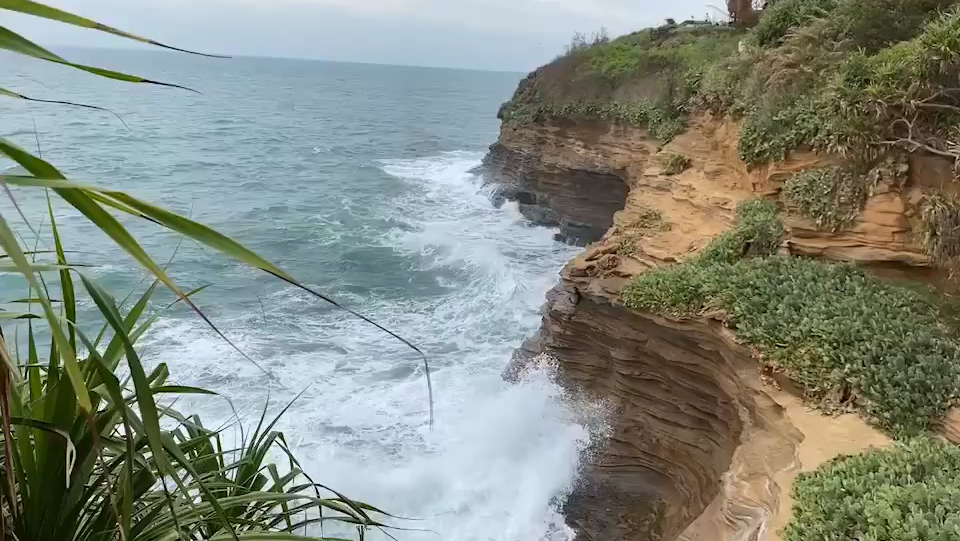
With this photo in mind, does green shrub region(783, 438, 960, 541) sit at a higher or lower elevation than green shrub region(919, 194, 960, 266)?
lower

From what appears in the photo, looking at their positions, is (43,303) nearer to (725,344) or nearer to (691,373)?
(725,344)

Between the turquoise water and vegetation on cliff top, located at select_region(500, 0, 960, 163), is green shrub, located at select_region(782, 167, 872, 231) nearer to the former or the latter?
vegetation on cliff top, located at select_region(500, 0, 960, 163)

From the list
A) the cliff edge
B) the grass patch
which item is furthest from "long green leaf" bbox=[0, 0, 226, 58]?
the grass patch

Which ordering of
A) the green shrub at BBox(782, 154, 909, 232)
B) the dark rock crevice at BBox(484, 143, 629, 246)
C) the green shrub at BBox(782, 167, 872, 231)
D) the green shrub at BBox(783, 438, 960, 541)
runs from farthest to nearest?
1. the dark rock crevice at BBox(484, 143, 629, 246)
2. the green shrub at BBox(782, 167, 872, 231)
3. the green shrub at BBox(782, 154, 909, 232)
4. the green shrub at BBox(783, 438, 960, 541)

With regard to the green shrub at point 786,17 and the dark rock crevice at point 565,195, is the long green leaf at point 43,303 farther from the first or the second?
the dark rock crevice at point 565,195

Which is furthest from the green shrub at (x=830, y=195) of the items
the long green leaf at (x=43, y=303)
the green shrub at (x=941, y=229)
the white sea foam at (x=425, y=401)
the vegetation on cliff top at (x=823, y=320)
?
the long green leaf at (x=43, y=303)

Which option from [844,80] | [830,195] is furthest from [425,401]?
[844,80]

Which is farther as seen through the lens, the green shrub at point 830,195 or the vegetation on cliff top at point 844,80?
the green shrub at point 830,195
